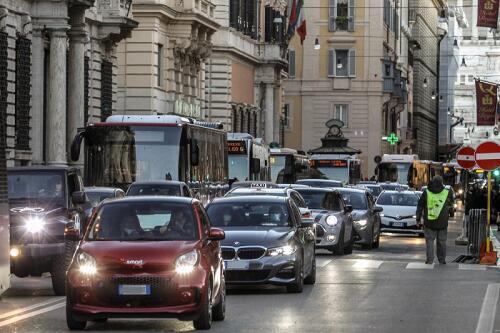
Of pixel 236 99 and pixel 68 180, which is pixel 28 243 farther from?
pixel 236 99

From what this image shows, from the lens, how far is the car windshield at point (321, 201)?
120 ft

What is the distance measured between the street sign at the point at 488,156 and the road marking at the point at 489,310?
9.63 meters

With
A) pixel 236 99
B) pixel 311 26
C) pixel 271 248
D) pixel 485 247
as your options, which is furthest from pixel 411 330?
pixel 311 26

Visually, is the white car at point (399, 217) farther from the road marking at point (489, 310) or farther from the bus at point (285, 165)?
the road marking at point (489, 310)

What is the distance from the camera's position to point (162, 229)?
18344mm

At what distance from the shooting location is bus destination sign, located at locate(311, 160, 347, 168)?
3105 inches

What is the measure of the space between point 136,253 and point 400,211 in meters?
32.8

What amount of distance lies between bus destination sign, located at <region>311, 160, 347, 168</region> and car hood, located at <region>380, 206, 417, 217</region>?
2868cm

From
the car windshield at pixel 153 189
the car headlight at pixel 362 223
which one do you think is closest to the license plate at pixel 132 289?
the car windshield at pixel 153 189

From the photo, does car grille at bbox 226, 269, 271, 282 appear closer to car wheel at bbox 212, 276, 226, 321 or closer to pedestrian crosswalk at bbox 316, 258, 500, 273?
car wheel at bbox 212, 276, 226, 321

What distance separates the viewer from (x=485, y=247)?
1358 inches

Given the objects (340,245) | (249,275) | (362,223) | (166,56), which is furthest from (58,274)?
(166,56)

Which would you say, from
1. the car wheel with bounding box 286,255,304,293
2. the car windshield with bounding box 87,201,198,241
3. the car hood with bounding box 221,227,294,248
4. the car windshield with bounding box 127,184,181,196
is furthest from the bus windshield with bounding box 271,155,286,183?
the car windshield with bounding box 87,201,198,241

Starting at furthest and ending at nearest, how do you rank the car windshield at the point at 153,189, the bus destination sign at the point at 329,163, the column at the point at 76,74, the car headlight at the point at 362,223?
the bus destination sign at the point at 329,163 → the column at the point at 76,74 → the car headlight at the point at 362,223 → the car windshield at the point at 153,189
